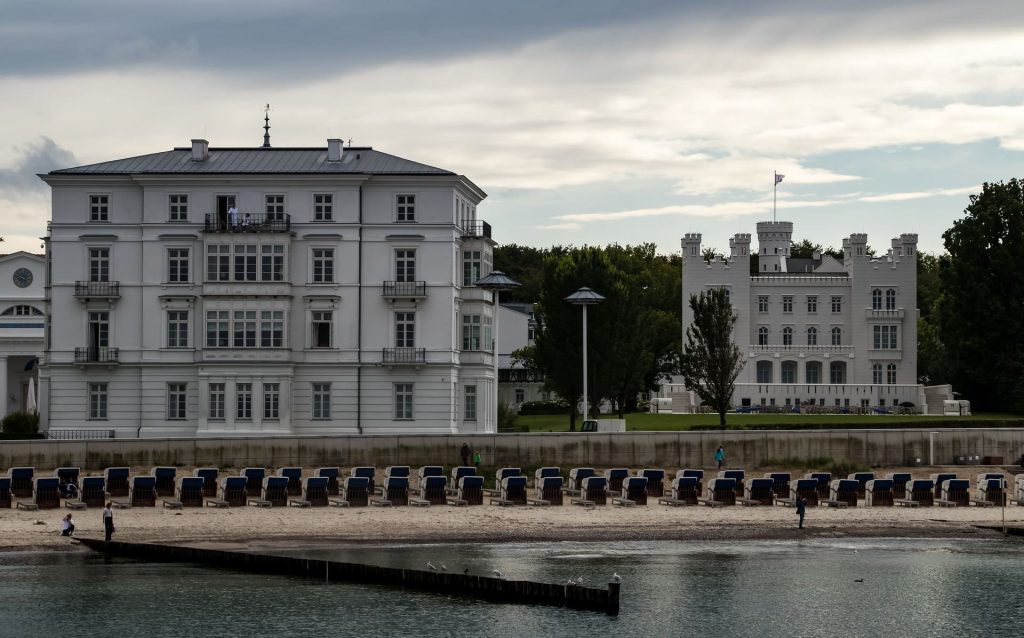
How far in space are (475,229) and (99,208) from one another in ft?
57.5

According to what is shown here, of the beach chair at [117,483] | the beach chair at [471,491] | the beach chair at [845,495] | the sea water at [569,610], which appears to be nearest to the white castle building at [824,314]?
the beach chair at [845,495]

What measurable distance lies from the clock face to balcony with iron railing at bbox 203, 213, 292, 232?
27.3 metres

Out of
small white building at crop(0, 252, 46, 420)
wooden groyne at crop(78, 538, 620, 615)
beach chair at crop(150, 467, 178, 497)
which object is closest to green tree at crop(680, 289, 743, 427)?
beach chair at crop(150, 467, 178, 497)

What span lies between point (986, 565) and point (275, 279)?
38.1 meters

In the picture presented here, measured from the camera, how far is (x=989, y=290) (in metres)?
98.1

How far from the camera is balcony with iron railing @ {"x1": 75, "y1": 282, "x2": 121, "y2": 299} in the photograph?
74.5m

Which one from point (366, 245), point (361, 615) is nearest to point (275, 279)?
point (366, 245)

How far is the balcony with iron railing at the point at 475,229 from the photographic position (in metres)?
76.8

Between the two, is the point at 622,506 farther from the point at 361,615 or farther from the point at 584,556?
the point at 361,615

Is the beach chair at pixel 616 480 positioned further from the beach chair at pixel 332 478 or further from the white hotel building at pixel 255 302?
the white hotel building at pixel 255 302

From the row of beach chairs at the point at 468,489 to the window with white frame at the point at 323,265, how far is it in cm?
1670

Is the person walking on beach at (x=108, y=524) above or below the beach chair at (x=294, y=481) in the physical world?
below

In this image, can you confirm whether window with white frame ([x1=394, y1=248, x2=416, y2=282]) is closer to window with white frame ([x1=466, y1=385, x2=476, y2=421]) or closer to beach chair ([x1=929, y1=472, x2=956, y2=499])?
window with white frame ([x1=466, y1=385, x2=476, y2=421])

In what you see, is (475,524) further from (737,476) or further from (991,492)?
(991,492)
